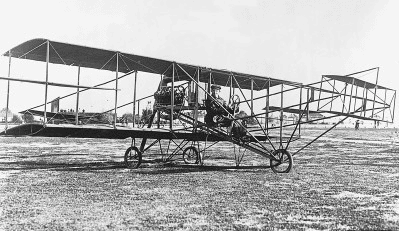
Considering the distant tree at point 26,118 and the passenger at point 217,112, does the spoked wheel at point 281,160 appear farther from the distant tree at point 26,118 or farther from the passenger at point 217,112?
the distant tree at point 26,118

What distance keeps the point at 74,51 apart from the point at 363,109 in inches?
370

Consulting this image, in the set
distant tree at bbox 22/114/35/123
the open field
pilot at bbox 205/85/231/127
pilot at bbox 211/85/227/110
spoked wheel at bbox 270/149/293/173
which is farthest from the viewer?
distant tree at bbox 22/114/35/123

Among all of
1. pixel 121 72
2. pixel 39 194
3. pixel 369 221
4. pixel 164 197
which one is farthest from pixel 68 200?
pixel 121 72

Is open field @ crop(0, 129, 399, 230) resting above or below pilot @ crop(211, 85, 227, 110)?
below

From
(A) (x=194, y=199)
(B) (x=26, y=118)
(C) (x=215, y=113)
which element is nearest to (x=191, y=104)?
(C) (x=215, y=113)

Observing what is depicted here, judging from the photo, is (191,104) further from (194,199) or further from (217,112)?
(194,199)

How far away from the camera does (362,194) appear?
8.09 m

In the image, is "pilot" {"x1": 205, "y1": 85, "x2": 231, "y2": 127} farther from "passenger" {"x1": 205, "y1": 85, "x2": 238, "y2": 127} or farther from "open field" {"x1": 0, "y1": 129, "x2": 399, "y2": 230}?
"open field" {"x1": 0, "y1": 129, "x2": 399, "y2": 230}

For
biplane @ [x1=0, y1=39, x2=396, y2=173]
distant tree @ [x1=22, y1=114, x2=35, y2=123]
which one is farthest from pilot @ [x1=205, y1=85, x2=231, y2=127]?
distant tree @ [x1=22, y1=114, x2=35, y2=123]

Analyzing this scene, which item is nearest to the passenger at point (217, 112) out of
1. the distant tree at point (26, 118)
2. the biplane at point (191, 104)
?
the biplane at point (191, 104)

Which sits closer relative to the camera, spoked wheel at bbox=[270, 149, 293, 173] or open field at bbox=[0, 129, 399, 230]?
open field at bbox=[0, 129, 399, 230]

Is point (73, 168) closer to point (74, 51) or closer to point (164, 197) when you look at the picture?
point (74, 51)

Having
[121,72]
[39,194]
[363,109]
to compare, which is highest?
[121,72]

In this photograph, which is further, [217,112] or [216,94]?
[216,94]
